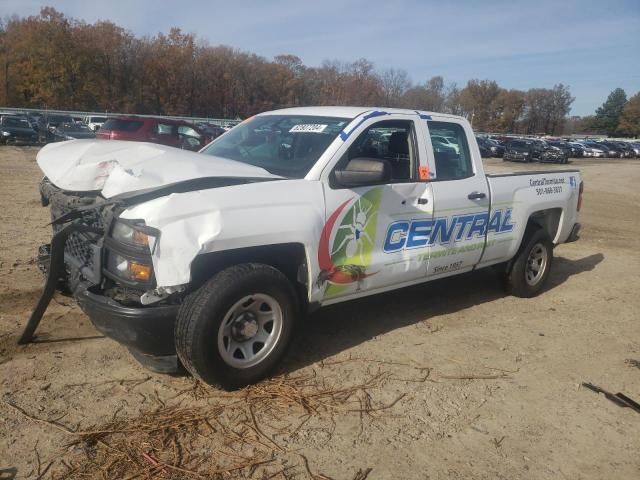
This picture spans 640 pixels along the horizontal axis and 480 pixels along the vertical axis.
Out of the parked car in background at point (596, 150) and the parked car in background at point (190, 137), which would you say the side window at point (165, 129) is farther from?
the parked car in background at point (596, 150)

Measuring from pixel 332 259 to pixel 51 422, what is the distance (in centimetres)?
206

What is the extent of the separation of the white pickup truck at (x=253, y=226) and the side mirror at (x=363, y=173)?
11 millimetres

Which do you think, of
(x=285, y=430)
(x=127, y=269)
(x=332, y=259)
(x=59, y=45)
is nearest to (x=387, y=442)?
(x=285, y=430)

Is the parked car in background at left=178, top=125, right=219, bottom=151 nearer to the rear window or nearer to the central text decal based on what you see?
the rear window

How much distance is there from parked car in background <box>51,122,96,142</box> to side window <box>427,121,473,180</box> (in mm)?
20821

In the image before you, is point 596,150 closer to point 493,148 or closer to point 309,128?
point 493,148

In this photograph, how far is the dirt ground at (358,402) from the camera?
9.93 ft

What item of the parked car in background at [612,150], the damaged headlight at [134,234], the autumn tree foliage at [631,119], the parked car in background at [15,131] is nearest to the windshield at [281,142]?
the damaged headlight at [134,234]

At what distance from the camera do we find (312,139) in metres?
4.37

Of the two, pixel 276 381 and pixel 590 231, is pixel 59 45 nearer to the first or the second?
pixel 590 231

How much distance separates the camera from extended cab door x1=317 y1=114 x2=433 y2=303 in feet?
13.1

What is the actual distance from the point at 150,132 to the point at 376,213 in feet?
47.9

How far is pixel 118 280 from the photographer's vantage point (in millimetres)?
3404

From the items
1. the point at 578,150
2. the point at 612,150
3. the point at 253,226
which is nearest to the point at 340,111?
the point at 253,226
